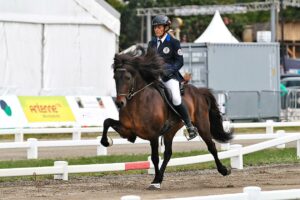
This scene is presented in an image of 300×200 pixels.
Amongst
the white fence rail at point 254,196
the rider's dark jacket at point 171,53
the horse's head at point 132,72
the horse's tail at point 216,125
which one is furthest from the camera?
the horse's tail at point 216,125

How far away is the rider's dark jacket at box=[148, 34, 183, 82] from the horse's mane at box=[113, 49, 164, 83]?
352mm

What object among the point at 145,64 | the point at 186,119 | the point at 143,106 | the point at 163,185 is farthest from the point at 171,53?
the point at 163,185

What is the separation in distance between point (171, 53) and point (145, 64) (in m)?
0.87

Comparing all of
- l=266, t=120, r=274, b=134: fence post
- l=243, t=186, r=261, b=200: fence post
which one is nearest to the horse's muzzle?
l=243, t=186, r=261, b=200: fence post

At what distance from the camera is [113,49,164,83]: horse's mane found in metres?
13.4

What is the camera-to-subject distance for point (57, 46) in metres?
31.6

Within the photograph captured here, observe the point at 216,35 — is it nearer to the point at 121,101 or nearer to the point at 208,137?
the point at 208,137

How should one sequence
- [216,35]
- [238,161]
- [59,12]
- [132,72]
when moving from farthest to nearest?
[216,35] → [59,12] → [238,161] → [132,72]

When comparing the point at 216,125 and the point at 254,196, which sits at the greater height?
the point at 216,125

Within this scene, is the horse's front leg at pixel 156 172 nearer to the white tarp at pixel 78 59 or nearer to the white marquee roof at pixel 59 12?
the white marquee roof at pixel 59 12

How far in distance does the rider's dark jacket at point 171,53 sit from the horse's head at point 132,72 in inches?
15.7

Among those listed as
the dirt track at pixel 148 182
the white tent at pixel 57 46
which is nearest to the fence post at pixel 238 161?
the dirt track at pixel 148 182

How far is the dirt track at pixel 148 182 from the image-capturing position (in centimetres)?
1273

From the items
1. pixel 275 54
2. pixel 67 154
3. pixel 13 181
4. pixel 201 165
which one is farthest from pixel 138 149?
pixel 275 54
